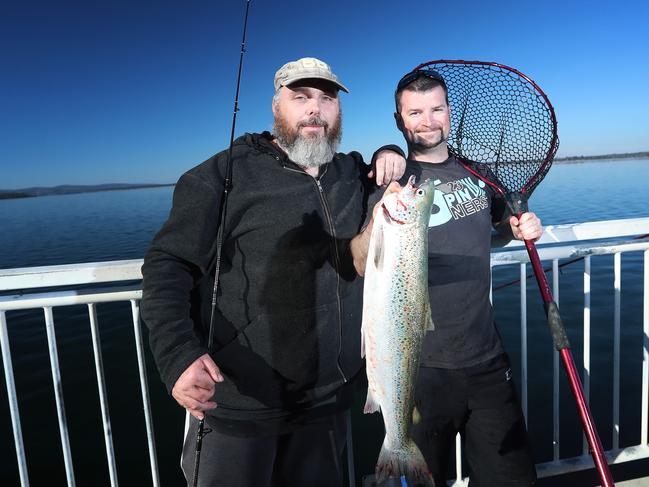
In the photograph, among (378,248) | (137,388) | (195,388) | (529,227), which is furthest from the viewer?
(137,388)

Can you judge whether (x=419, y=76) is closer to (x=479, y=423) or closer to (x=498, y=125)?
(x=498, y=125)

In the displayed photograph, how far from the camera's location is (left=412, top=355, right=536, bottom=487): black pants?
2496mm

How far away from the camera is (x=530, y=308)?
9.55 metres

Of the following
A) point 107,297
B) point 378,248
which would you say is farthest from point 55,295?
Result: point 378,248

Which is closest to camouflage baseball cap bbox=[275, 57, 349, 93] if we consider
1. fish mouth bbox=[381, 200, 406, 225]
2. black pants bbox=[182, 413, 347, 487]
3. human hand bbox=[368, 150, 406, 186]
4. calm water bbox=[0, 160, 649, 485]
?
human hand bbox=[368, 150, 406, 186]

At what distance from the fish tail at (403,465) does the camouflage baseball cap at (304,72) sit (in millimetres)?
2230

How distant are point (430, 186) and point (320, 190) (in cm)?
76

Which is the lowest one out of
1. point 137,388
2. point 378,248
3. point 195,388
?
point 137,388

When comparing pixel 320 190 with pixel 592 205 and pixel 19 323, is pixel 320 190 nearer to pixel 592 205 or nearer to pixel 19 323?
pixel 19 323

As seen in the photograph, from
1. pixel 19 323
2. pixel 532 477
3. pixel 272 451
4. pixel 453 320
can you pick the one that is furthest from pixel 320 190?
pixel 19 323

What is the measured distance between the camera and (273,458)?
7.63 feet

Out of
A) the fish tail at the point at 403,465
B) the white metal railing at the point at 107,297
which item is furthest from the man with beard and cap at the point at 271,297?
the white metal railing at the point at 107,297

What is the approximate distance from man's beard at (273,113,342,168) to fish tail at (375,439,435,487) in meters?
1.73

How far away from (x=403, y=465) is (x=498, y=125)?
2.54 meters
